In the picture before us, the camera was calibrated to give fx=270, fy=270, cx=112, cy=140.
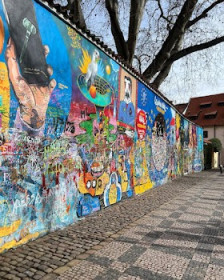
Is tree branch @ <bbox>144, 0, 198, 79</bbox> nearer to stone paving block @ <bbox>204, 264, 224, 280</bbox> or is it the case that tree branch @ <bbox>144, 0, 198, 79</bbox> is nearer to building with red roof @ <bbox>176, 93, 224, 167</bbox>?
stone paving block @ <bbox>204, 264, 224, 280</bbox>

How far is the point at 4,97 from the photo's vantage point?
3.50 m

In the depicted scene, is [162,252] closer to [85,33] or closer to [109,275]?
[109,275]

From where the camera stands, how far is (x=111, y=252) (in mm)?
3604

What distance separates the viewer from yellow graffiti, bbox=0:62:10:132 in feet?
11.3

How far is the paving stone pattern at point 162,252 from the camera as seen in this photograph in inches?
116

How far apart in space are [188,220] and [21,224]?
11.0 ft

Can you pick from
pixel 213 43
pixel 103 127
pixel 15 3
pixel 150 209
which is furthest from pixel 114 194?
pixel 213 43

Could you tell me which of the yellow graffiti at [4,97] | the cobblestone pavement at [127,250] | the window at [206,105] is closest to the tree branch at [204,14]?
the cobblestone pavement at [127,250]

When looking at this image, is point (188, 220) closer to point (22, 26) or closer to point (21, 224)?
point (21, 224)

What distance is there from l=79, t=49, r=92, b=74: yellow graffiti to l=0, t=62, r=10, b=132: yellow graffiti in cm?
200

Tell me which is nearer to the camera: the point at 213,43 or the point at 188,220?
the point at 188,220

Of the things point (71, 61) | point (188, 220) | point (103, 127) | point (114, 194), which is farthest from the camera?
point (114, 194)

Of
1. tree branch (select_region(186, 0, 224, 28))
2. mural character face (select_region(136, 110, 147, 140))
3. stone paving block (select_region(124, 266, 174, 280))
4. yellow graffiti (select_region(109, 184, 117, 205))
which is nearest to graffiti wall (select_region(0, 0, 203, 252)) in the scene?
yellow graffiti (select_region(109, 184, 117, 205))

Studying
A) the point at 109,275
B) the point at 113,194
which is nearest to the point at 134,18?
the point at 113,194
